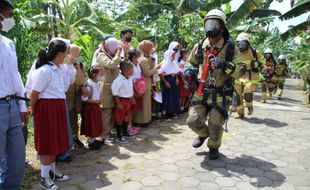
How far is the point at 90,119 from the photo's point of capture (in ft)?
16.8

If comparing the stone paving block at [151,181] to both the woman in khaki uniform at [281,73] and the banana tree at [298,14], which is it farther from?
the banana tree at [298,14]

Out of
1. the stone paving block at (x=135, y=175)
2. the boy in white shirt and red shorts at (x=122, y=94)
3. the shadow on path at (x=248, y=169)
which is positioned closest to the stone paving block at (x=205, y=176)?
the shadow on path at (x=248, y=169)

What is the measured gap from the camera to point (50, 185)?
3.79m

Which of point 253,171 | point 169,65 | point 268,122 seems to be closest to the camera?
point 253,171

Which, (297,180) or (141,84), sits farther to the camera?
(141,84)

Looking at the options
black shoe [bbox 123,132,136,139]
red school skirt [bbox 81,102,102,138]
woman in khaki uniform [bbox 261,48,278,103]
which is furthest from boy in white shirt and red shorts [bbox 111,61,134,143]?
woman in khaki uniform [bbox 261,48,278,103]

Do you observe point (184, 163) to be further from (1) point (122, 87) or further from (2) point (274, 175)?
(1) point (122, 87)

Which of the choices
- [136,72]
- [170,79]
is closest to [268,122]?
[170,79]

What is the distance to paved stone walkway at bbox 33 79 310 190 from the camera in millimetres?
4074

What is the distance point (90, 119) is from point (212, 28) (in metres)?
2.24

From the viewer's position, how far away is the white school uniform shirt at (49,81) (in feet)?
12.1

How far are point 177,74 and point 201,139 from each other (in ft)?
8.80

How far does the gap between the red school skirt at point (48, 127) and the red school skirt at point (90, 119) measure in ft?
3.99

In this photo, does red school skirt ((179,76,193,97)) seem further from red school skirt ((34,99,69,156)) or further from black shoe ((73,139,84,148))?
red school skirt ((34,99,69,156))
